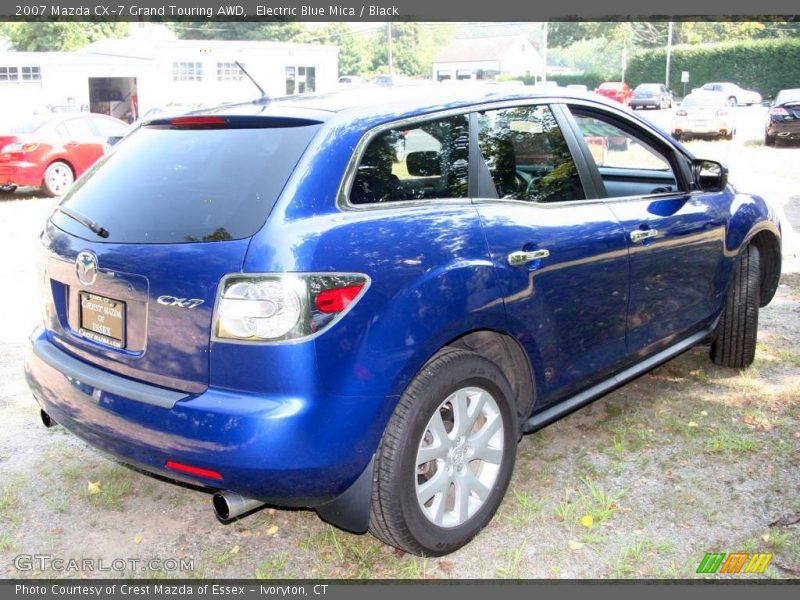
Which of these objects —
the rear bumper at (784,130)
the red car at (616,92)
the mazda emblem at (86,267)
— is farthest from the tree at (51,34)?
the mazda emblem at (86,267)

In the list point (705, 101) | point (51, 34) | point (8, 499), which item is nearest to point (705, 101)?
point (705, 101)

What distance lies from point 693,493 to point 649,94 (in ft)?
160

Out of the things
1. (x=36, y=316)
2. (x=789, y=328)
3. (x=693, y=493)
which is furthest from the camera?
(x=36, y=316)

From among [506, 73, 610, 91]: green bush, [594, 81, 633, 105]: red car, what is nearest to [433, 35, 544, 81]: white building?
[506, 73, 610, 91]: green bush

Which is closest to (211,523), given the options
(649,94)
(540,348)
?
(540,348)

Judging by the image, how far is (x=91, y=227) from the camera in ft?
10.3

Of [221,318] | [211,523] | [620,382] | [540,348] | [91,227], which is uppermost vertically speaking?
[91,227]

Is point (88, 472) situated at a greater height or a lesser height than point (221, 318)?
lesser

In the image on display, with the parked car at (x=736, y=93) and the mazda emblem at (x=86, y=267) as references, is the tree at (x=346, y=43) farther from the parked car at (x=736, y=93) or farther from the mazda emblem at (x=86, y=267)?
the mazda emblem at (x=86, y=267)

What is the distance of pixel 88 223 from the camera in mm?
3186

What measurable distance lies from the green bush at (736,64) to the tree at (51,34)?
41.7 m

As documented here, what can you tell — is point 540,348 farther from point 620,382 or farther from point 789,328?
point 789,328

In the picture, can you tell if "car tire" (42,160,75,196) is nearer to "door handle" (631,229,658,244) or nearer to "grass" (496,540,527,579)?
"door handle" (631,229,658,244)

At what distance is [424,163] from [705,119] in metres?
26.4
